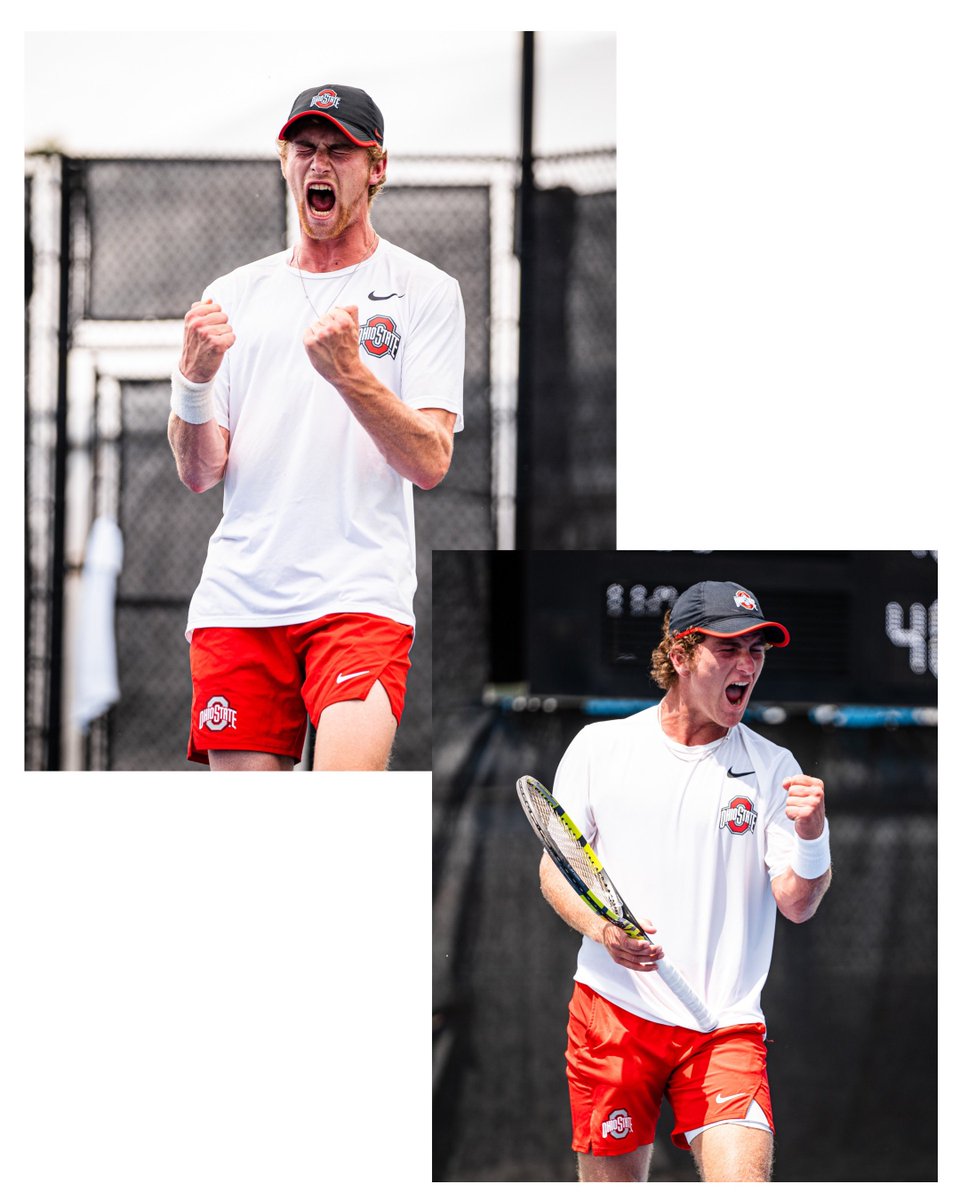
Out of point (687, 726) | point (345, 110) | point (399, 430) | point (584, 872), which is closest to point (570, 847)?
point (584, 872)

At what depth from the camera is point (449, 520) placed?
3109 mm

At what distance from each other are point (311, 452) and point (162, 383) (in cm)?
39

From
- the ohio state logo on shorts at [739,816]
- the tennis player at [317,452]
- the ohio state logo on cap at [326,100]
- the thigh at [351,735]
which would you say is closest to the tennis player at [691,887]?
the ohio state logo on shorts at [739,816]

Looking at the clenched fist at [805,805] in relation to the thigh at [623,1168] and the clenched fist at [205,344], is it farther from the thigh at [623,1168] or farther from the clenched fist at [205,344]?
the clenched fist at [205,344]

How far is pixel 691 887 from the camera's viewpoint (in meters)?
2.85

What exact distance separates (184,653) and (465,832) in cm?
70

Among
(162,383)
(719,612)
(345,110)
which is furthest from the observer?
(162,383)

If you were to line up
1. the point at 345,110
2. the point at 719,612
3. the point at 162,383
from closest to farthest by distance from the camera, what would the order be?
the point at 719,612, the point at 345,110, the point at 162,383

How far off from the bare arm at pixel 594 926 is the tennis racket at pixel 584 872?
0.02m

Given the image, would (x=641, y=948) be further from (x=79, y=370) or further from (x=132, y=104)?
(x=132, y=104)

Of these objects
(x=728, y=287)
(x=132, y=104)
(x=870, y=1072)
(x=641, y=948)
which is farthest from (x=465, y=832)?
(x=132, y=104)

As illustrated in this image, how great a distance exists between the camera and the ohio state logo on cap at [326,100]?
302 centimetres

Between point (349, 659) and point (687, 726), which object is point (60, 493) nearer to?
point (349, 659)

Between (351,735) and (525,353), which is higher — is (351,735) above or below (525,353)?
below
